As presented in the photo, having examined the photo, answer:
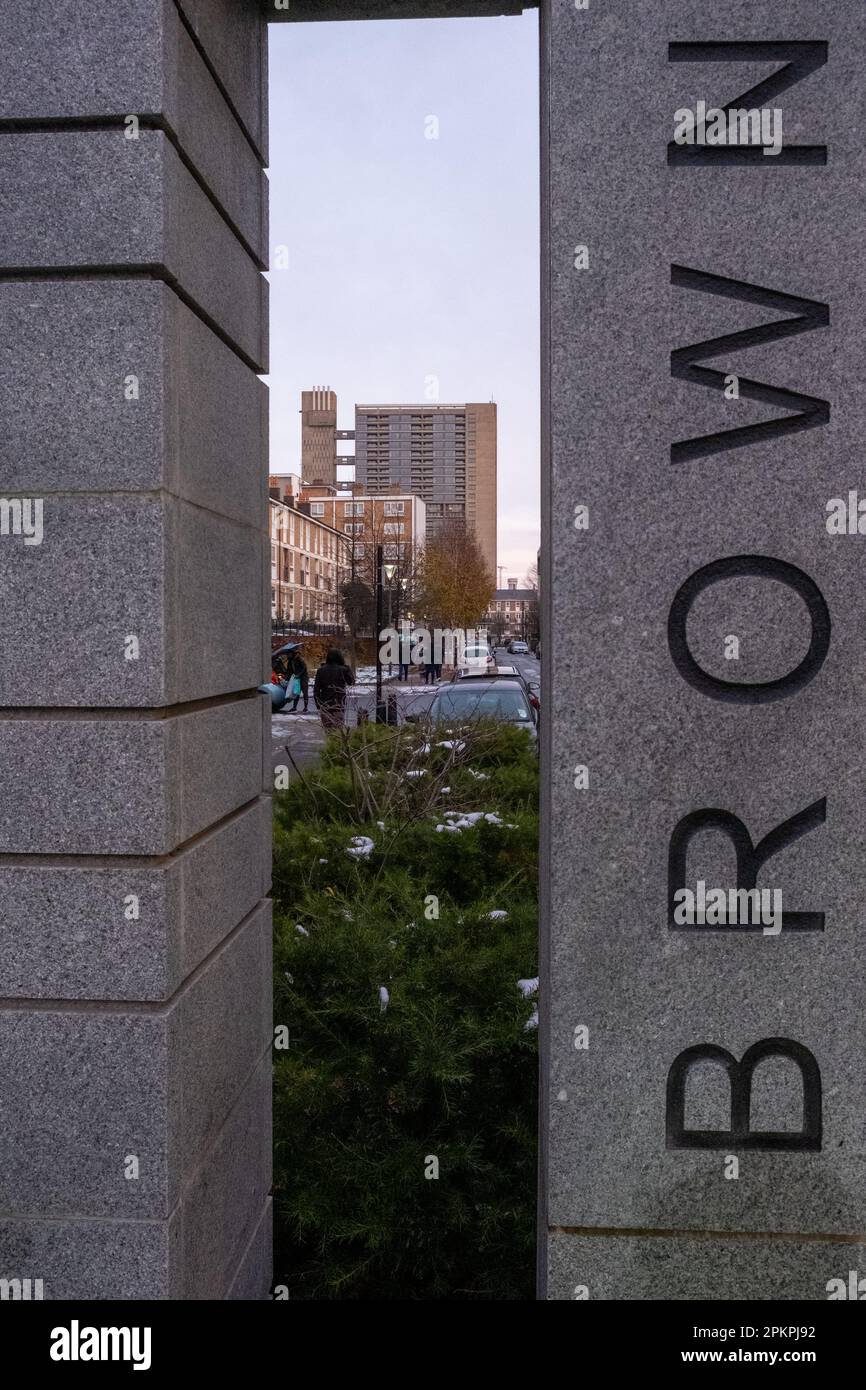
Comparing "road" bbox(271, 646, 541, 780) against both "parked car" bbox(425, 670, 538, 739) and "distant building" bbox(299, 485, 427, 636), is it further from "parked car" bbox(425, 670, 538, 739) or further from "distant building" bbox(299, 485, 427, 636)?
"distant building" bbox(299, 485, 427, 636)

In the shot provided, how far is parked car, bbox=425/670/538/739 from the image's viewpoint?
40.3ft

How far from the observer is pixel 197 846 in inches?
126

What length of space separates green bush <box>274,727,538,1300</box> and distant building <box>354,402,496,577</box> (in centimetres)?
11587

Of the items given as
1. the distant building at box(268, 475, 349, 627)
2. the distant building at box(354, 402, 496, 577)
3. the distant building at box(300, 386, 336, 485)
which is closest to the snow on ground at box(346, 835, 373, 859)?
the distant building at box(268, 475, 349, 627)

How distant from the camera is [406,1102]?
4.07 metres

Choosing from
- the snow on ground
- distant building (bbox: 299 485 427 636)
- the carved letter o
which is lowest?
the snow on ground

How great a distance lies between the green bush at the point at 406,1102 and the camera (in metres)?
3.95

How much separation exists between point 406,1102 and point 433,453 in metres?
135

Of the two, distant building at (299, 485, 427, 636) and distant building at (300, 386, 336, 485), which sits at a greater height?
distant building at (300, 386, 336, 485)

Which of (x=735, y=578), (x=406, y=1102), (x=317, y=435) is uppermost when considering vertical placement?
(x=317, y=435)

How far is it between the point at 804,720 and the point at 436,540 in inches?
2309

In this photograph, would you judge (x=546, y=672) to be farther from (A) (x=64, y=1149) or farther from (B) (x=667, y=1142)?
(A) (x=64, y=1149)

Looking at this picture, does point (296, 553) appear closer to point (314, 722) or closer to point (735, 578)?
point (314, 722)

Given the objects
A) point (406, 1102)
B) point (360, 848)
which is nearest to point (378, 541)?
point (360, 848)
